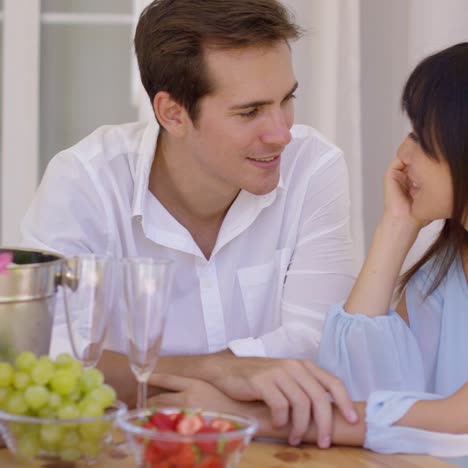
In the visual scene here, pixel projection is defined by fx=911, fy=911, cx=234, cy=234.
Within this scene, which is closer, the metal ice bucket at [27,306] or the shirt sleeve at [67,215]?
the metal ice bucket at [27,306]

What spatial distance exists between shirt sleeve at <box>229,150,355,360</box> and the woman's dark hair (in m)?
0.30

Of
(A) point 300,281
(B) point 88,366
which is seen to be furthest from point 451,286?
(B) point 88,366

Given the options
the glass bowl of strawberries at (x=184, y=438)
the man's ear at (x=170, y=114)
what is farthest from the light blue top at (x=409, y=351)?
the man's ear at (x=170, y=114)

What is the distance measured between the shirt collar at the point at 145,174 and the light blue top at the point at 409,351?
36cm

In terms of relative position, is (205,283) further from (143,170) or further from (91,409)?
(91,409)

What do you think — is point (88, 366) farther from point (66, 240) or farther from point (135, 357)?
point (66, 240)

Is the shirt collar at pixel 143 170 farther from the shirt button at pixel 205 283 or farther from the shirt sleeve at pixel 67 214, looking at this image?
the shirt button at pixel 205 283

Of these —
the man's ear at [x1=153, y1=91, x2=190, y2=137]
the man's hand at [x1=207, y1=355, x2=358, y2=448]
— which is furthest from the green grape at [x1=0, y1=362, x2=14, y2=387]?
the man's ear at [x1=153, y1=91, x2=190, y2=137]

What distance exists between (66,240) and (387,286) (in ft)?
2.15

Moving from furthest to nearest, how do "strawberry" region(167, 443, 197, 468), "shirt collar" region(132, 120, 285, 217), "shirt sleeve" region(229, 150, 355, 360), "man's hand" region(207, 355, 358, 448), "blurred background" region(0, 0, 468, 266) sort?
1. "blurred background" region(0, 0, 468, 266)
2. "shirt collar" region(132, 120, 285, 217)
3. "shirt sleeve" region(229, 150, 355, 360)
4. "man's hand" region(207, 355, 358, 448)
5. "strawberry" region(167, 443, 197, 468)

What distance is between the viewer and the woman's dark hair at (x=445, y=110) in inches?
68.0

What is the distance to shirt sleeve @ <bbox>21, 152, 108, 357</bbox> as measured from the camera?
186 cm

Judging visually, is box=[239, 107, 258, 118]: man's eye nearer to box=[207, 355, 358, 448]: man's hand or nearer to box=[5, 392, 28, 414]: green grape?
box=[207, 355, 358, 448]: man's hand

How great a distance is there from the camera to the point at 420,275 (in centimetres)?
194
